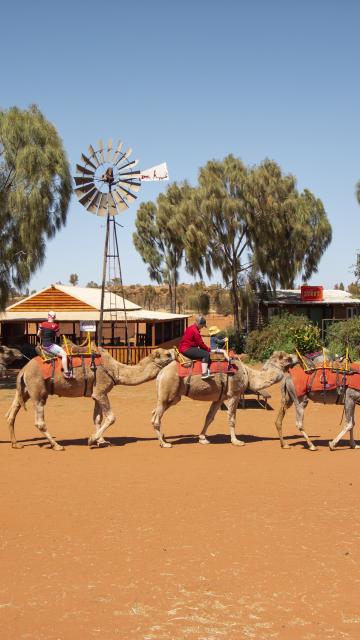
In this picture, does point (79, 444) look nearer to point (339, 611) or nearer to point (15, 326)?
point (339, 611)

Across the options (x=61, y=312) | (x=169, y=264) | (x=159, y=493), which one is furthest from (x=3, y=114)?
(x=169, y=264)

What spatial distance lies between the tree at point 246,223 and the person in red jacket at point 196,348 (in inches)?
1016

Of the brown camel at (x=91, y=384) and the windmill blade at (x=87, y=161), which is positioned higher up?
the windmill blade at (x=87, y=161)

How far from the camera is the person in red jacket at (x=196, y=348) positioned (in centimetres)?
1230

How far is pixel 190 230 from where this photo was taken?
37625 mm

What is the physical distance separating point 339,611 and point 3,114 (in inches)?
1011

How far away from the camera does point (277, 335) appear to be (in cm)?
3203

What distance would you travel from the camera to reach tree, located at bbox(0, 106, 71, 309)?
25.8 m

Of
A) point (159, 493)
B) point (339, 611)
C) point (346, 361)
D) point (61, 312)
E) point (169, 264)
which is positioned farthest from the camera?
point (169, 264)

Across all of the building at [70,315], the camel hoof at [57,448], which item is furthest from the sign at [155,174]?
the camel hoof at [57,448]

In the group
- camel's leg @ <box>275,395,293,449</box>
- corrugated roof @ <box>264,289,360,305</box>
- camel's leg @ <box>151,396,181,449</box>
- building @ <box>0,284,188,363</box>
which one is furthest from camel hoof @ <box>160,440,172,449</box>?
corrugated roof @ <box>264,289,360,305</box>

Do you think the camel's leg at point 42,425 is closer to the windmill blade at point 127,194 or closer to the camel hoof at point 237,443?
the camel hoof at point 237,443

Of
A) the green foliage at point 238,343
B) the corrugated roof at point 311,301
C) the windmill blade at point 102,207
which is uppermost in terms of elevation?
the windmill blade at point 102,207

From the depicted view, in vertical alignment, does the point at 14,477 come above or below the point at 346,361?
below
